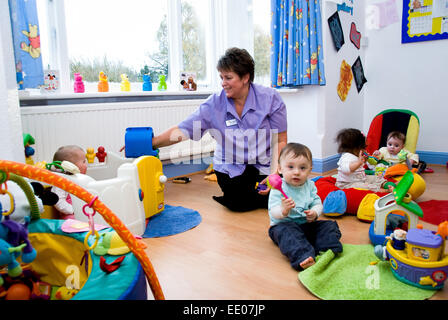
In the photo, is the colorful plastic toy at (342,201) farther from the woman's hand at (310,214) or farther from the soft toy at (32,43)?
the soft toy at (32,43)

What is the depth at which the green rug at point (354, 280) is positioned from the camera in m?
1.15

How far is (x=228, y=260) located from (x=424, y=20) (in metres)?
3.06

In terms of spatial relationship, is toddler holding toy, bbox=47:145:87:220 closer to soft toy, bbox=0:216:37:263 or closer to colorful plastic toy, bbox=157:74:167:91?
soft toy, bbox=0:216:37:263

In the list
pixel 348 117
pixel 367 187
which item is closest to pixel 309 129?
pixel 348 117

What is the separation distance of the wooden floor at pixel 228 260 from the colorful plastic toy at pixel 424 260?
0.06 meters

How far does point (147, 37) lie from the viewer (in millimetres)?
3033

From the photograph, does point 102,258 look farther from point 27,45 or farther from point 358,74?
point 358,74

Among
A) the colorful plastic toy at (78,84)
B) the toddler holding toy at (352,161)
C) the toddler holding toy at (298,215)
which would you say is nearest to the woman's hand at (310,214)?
the toddler holding toy at (298,215)

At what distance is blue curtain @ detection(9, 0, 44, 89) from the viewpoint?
6.32 feet

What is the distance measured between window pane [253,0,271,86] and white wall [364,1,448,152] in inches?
40.2

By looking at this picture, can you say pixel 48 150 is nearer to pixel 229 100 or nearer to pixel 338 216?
pixel 229 100

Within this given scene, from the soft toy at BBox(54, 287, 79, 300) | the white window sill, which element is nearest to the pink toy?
the soft toy at BBox(54, 287, 79, 300)

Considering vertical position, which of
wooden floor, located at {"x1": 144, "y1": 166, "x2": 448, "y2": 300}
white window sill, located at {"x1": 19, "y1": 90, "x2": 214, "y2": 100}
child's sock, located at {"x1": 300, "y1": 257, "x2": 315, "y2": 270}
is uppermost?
white window sill, located at {"x1": 19, "y1": 90, "x2": 214, "y2": 100}

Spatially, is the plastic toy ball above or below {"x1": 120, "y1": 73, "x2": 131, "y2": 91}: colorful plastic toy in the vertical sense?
below
